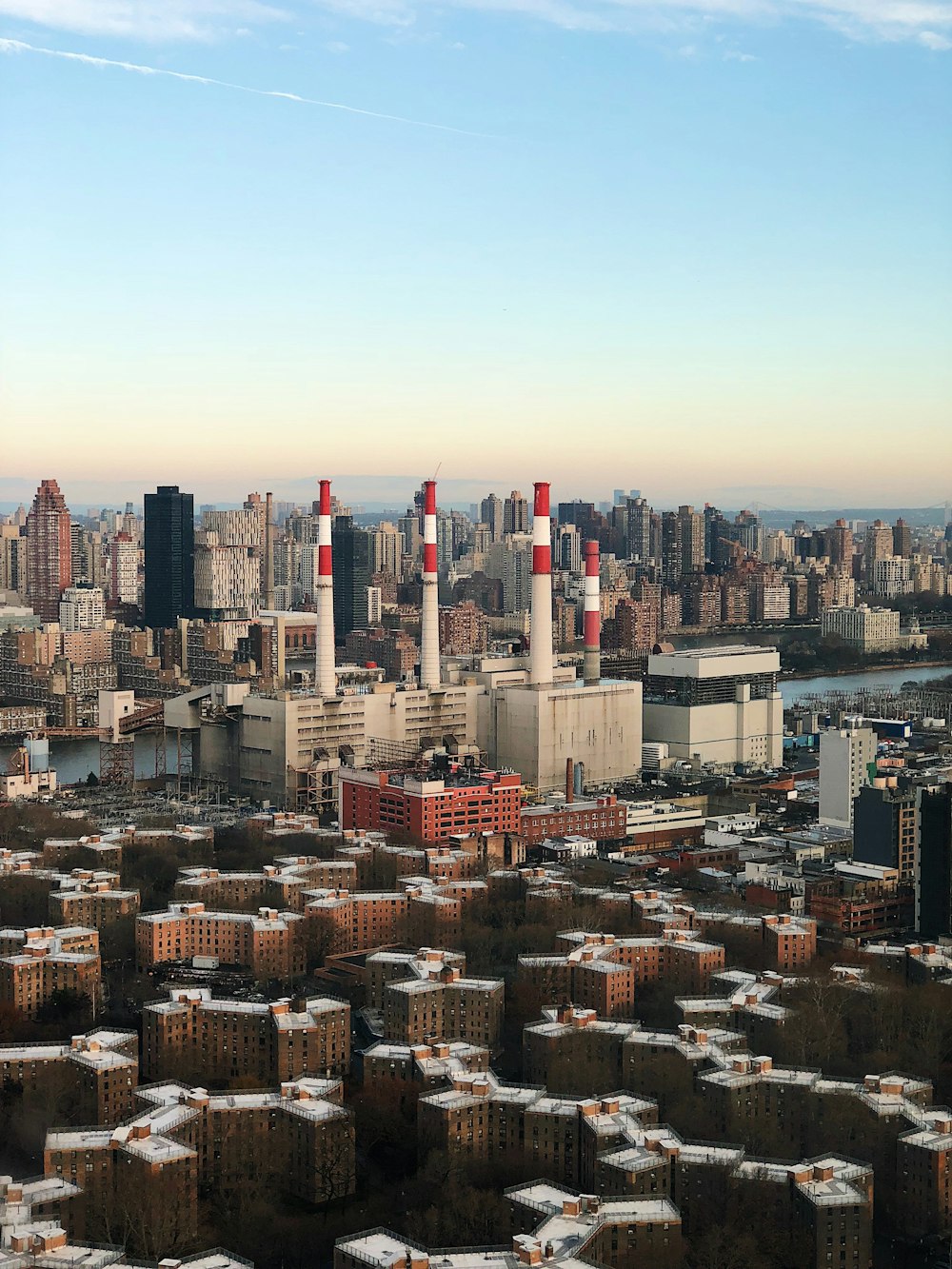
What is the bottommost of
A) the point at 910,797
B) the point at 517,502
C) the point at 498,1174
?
the point at 498,1174

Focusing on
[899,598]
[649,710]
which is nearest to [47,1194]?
[649,710]

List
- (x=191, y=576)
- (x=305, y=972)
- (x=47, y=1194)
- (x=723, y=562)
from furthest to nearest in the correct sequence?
(x=723, y=562)
(x=191, y=576)
(x=305, y=972)
(x=47, y=1194)

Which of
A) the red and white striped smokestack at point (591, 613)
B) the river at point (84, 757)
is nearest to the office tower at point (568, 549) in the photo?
the river at point (84, 757)

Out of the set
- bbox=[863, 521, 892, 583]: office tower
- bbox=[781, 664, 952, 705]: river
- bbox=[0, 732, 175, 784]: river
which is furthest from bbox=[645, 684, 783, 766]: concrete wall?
bbox=[863, 521, 892, 583]: office tower

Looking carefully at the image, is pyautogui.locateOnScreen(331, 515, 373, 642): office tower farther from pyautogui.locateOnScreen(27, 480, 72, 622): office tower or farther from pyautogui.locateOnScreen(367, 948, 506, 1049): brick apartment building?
pyautogui.locateOnScreen(367, 948, 506, 1049): brick apartment building

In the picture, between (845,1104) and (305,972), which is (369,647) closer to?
(305,972)

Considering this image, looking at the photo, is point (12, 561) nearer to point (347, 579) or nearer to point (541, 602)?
point (347, 579)
